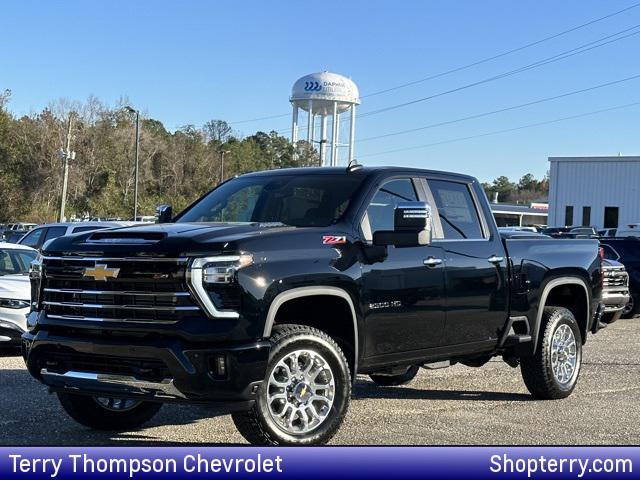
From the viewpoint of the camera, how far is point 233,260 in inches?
216

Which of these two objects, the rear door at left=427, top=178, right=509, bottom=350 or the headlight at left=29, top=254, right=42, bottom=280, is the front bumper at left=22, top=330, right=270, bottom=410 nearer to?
the headlight at left=29, top=254, right=42, bottom=280

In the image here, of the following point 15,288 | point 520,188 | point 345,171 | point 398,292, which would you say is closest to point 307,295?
point 398,292

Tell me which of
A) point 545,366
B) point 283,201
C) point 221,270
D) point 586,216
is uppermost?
point 586,216

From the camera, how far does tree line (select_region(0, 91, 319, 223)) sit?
206 feet

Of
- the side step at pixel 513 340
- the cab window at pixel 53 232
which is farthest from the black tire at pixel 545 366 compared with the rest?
the cab window at pixel 53 232

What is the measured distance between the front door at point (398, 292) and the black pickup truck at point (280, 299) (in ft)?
0.04

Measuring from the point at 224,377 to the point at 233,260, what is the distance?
0.71 metres

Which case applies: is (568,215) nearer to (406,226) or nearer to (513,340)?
(513,340)

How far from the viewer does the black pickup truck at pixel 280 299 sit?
545 cm

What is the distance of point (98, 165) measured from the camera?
68.6 m

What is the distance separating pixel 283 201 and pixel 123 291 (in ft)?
5.81

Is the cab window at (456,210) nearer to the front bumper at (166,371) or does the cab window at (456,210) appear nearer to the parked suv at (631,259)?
the front bumper at (166,371)

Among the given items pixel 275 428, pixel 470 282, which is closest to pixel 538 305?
pixel 470 282

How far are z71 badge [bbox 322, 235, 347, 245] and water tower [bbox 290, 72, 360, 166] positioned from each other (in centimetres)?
6690
